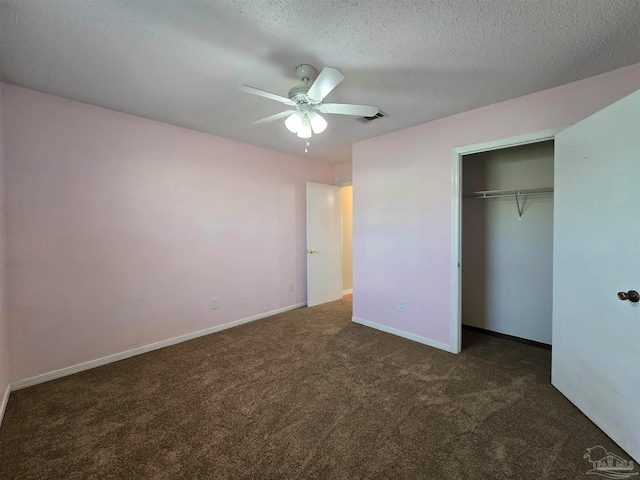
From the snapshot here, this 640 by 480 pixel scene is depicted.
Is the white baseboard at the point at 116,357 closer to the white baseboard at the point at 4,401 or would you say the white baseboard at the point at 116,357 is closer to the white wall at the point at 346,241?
the white baseboard at the point at 4,401

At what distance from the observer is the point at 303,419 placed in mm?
1929

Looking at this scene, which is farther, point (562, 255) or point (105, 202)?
point (105, 202)

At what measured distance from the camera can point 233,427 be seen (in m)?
1.86

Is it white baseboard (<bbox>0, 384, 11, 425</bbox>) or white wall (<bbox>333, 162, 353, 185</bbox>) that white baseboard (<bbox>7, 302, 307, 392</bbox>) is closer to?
white baseboard (<bbox>0, 384, 11, 425</bbox>)

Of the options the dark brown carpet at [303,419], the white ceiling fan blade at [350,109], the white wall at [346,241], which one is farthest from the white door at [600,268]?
the white wall at [346,241]

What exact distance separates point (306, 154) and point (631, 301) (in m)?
3.80

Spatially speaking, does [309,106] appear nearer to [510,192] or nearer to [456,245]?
[456,245]

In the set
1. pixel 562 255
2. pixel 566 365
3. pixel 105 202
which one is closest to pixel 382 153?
pixel 562 255

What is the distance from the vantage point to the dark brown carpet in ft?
5.11

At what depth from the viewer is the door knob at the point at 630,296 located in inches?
61.2

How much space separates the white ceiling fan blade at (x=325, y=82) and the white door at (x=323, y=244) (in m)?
2.76

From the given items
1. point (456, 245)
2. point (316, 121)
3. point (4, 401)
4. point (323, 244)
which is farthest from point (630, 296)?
point (4, 401)

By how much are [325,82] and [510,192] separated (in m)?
2.53

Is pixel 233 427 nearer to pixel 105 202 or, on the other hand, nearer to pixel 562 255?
pixel 105 202
